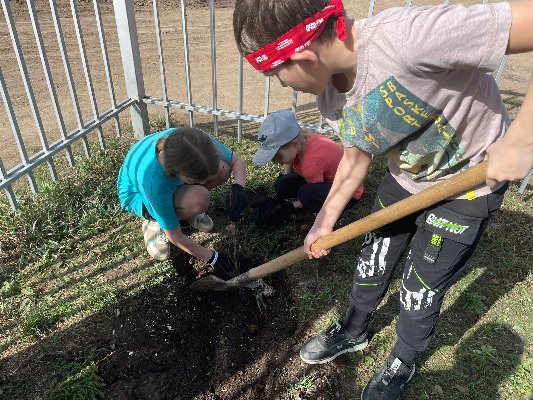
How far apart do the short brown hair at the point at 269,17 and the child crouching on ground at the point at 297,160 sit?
158 cm

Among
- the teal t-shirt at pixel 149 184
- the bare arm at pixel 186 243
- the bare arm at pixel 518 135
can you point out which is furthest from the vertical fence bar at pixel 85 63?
the bare arm at pixel 518 135

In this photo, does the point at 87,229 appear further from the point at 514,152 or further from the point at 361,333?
the point at 514,152

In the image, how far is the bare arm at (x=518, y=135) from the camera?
1.22m

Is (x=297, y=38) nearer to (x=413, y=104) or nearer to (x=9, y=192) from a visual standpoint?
(x=413, y=104)

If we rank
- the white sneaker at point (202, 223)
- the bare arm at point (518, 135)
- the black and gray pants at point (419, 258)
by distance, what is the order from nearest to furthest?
the bare arm at point (518, 135)
the black and gray pants at point (419, 258)
the white sneaker at point (202, 223)

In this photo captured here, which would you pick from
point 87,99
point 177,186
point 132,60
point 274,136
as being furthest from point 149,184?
point 87,99

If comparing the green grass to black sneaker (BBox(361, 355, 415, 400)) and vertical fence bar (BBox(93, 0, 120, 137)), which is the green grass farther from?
vertical fence bar (BBox(93, 0, 120, 137))

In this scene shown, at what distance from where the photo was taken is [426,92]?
4.77 ft

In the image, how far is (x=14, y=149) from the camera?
4188mm

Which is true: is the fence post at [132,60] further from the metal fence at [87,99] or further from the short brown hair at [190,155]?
the short brown hair at [190,155]

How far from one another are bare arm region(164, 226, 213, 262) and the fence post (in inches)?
75.6

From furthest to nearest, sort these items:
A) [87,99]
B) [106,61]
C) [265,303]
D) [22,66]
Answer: [87,99] < [106,61] < [22,66] < [265,303]

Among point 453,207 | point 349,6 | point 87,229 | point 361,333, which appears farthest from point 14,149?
point 349,6

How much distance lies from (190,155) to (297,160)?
1075 mm
